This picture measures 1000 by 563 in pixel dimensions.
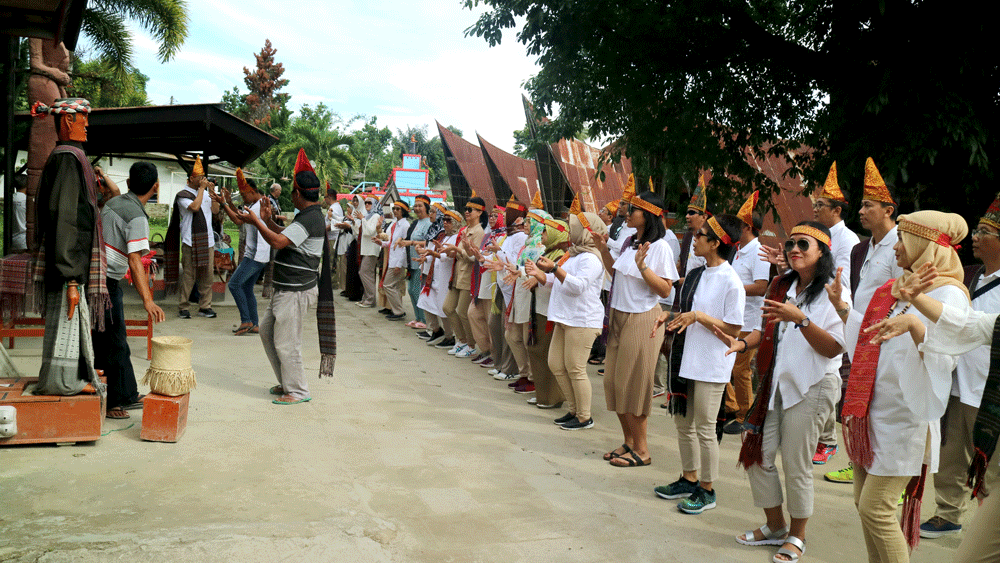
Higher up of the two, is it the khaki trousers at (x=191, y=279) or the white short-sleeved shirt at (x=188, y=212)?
the white short-sleeved shirt at (x=188, y=212)

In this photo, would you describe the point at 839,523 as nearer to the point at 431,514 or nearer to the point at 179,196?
the point at 431,514

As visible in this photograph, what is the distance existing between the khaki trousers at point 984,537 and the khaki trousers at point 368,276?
37.6ft

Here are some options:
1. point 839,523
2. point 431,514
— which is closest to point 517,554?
point 431,514

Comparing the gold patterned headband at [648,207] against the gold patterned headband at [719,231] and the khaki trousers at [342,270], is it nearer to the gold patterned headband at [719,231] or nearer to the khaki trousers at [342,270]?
the gold patterned headband at [719,231]

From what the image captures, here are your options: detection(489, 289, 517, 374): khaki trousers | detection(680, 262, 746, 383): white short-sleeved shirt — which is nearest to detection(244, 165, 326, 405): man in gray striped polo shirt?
detection(489, 289, 517, 374): khaki trousers

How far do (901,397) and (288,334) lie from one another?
479cm

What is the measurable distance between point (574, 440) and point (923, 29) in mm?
6226

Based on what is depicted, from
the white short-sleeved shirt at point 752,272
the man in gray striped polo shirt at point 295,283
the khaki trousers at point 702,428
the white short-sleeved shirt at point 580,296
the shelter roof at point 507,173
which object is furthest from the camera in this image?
the shelter roof at point 507,173

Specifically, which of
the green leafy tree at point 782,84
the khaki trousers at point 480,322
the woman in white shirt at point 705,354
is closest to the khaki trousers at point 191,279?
the khaki trousers at point 480,322

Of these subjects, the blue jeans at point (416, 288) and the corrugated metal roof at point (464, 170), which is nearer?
the blue jeans at point (416, 288)

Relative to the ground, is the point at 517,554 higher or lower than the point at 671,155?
lower

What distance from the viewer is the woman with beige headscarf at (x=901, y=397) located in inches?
123

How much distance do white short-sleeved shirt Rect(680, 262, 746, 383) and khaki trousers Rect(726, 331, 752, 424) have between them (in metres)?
1.99

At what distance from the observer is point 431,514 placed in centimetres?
427
